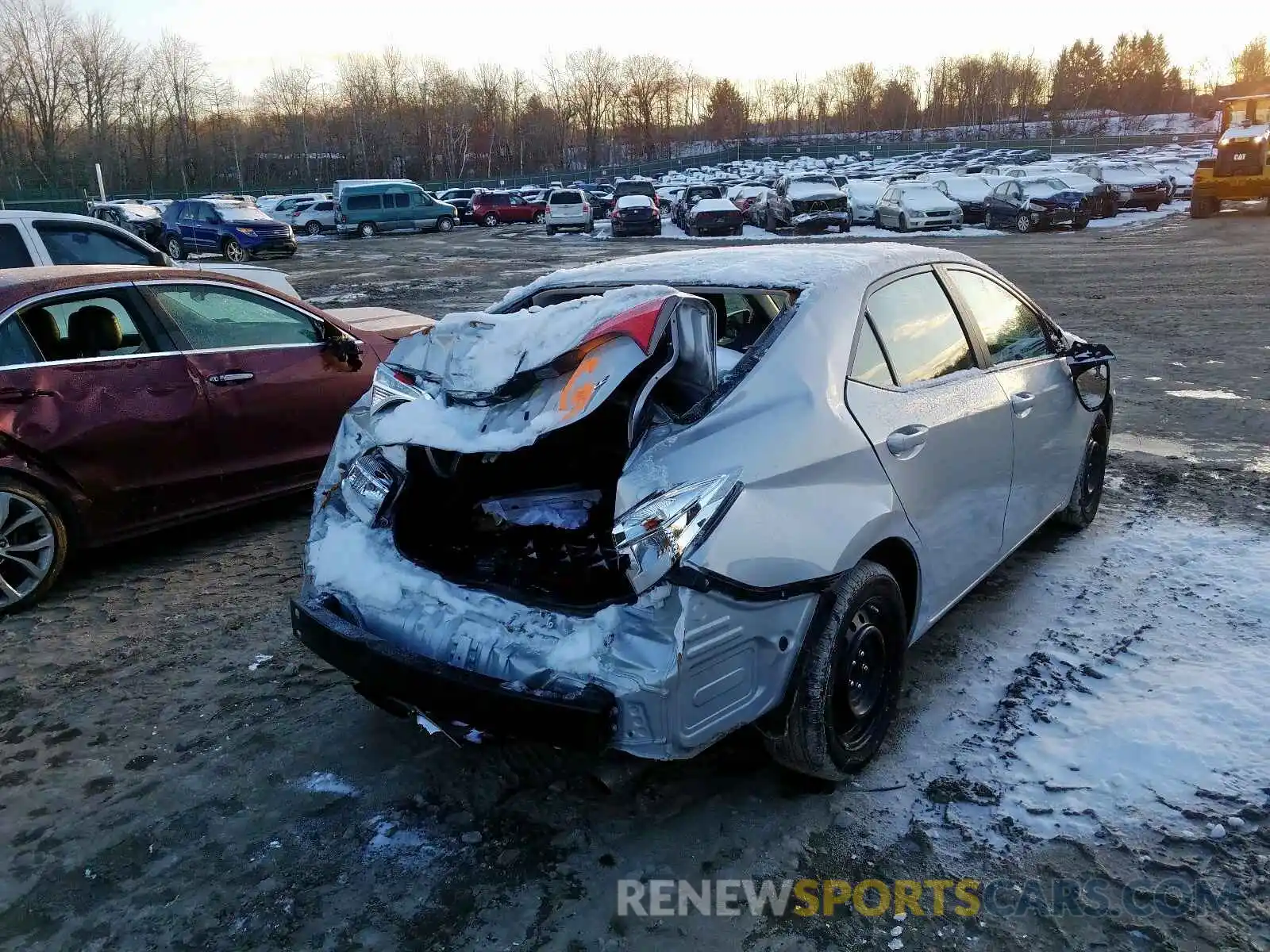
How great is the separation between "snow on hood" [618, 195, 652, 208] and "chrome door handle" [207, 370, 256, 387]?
1065 inches

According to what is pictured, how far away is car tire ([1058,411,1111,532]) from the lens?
15.6 ft

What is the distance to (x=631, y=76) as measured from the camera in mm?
97688

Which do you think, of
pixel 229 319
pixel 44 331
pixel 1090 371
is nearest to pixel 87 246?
pixel 229 319

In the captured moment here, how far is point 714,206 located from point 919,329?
27.5m

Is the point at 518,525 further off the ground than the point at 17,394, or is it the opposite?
the point at 17,394

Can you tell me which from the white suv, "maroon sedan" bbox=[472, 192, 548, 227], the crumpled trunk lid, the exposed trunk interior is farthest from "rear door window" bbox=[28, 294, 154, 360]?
"maroon sedan" bbox=[472, 192, 548, 227]

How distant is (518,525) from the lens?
120 inches

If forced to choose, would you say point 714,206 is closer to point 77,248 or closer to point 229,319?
point 77,248

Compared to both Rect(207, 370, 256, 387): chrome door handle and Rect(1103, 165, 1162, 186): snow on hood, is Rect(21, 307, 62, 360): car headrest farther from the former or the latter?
Rect(1103, 165, 1162, 186): snow on hood

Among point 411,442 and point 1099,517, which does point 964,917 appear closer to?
point 411,442

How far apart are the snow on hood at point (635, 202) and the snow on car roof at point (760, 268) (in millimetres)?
27945

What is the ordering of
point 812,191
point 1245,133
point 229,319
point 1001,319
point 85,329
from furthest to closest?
point 812,191 → point 1245,133 → point 229,319 → point 85,329 → point 1001,319

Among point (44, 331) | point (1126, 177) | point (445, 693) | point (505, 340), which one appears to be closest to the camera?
point (445, 693)

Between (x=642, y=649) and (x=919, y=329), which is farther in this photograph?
(x=919, y=329)
